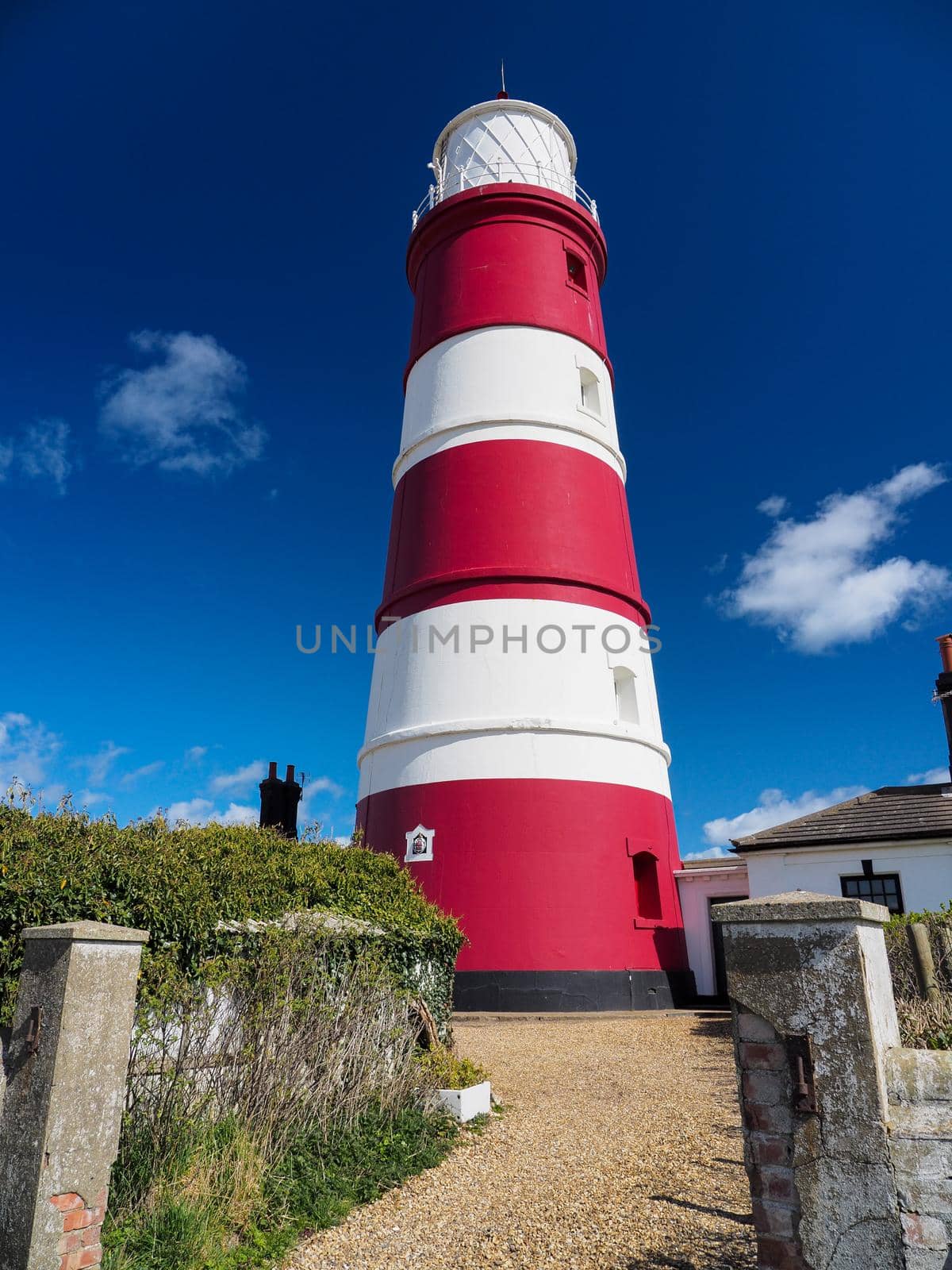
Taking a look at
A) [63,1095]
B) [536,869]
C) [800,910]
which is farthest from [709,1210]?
[536,869]

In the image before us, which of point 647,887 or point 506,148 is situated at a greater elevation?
point 506,148

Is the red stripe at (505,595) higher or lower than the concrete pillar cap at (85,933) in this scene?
higher

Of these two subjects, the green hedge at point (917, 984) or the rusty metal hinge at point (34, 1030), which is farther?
the green hedge at point (917, 984)

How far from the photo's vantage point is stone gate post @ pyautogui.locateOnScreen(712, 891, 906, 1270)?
3133 mm

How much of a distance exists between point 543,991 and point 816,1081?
397 inches

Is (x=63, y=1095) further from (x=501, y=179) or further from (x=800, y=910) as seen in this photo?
(x=501, y=179)

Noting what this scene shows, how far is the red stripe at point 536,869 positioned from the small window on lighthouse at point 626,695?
152 cm

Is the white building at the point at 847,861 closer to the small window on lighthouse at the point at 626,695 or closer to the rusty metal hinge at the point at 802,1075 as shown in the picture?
the small window on lighthouse at the point at 626,695

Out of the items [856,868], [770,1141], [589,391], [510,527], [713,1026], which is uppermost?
[589,391]

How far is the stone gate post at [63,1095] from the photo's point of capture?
11.9ft

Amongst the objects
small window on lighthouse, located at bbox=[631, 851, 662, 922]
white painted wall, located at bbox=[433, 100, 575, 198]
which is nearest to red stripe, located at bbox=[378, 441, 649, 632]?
small window on lighthouse, located at bbox=[631, 851, 662, 922]

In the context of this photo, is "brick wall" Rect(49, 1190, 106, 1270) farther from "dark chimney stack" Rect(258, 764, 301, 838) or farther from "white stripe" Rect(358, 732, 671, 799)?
"dark chimney stack" Rect(258, 764, 301, 838)

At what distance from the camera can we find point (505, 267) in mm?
16938

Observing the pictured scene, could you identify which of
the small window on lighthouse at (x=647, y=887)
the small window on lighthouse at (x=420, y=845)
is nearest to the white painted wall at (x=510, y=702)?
the small window on lighthouse at (x=420, y=845)
